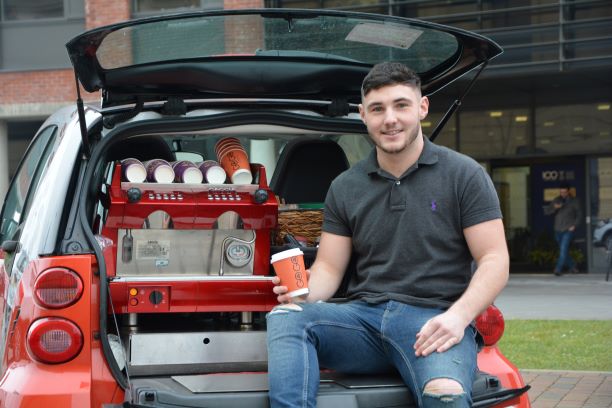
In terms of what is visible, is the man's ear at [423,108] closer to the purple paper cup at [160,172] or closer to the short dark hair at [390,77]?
the short dark hair at [390,77]

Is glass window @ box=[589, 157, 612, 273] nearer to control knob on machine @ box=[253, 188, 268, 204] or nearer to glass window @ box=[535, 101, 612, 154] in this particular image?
glass window @ box=[535, 101, 612, 154]

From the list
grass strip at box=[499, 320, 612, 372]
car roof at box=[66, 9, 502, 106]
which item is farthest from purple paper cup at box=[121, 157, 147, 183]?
grass strip at box=[499, 320, 612, 372]

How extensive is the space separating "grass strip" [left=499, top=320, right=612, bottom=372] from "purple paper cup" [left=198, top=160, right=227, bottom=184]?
4.13 m

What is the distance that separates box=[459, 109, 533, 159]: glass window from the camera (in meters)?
19.2

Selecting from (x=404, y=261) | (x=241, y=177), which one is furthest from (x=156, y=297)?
(x=404, y=261)

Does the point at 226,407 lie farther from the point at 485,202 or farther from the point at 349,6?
the point at 349,6

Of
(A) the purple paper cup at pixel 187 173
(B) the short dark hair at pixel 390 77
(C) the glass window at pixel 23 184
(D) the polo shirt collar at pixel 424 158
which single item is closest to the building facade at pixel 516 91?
(C) the glass window at pixel 23 184

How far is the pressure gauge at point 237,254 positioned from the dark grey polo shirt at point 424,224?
2.09 feet

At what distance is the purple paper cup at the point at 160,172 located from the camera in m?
3.99

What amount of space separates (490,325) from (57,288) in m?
1.69

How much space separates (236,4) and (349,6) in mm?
2629

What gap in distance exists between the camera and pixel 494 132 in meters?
Answer: 19.4

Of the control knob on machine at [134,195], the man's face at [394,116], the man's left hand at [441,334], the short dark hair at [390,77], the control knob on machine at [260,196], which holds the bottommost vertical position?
the man's left hand at [441,334]

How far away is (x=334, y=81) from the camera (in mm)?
4188
